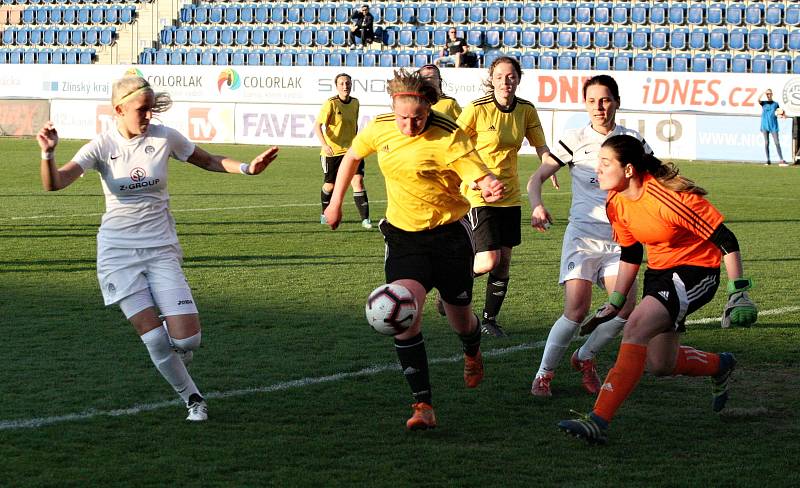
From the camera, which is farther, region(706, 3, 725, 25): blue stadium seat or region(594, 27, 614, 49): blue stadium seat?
region(594, 27, 614, 49): blue stadium seat

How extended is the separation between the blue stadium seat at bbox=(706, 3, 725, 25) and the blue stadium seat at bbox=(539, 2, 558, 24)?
4.28 metres

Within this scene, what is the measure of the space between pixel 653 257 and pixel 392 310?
1.36 meters

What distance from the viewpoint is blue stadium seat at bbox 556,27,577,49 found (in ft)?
111

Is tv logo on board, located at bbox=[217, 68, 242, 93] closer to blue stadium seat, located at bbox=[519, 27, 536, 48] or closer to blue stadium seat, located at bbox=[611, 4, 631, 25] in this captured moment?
blue stadium seat, located at bbox=[519, 27, 536, 48]

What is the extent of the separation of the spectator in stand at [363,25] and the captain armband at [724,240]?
2984cm

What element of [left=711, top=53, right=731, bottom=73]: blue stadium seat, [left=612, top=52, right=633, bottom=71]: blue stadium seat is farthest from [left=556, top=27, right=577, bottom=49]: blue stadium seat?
[left=711, top=53, right=731, bottom=73]: blue stadium seat

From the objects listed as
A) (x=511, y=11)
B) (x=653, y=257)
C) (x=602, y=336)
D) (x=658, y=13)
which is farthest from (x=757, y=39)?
(x=653, y=257)

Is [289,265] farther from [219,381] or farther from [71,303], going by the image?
[219,381]

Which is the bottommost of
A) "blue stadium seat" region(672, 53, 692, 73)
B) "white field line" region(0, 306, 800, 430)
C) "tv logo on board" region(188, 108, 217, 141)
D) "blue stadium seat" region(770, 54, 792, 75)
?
"white field line" region(0, 306, 800, 430)

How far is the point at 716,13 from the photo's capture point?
32469 millimetres

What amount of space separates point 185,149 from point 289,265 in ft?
19.4

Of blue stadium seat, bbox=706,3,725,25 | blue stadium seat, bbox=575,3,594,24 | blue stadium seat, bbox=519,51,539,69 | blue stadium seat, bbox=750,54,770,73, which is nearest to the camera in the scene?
blue stadium seat, bbox=750,54,770,73

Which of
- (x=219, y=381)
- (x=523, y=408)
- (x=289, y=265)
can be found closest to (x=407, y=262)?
(x=523, y=408)

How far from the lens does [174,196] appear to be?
20.4m
